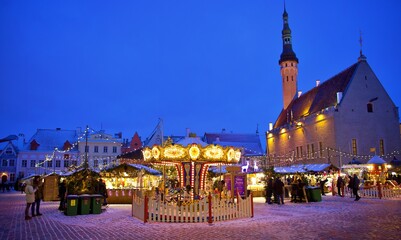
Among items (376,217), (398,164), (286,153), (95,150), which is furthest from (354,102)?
(95,150)

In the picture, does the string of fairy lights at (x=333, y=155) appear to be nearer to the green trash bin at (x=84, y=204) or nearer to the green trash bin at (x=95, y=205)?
the green trash bin at (x=95, y=205)

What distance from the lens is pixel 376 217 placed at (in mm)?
13508

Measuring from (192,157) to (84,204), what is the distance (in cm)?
614

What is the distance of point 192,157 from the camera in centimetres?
1995

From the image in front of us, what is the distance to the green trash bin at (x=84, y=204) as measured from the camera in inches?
642

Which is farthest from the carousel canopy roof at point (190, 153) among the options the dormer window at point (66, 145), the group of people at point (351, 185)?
the dormer window at point (66, 145)

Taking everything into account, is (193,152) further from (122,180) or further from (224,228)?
(122,180)

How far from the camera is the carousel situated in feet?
65.7

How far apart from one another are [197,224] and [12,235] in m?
5.77

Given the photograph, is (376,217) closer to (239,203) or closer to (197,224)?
(239,203)

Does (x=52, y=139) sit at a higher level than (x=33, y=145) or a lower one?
higher

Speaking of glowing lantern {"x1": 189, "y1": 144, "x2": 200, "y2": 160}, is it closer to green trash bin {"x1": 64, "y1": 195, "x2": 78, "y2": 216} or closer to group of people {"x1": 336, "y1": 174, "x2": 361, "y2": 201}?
green trash bin {"x1": 64, "y1": 195, "x2": 78, "y2": 216}

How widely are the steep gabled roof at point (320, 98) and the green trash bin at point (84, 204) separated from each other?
29316mm

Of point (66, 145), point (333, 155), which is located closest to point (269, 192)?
point (333, 155)
